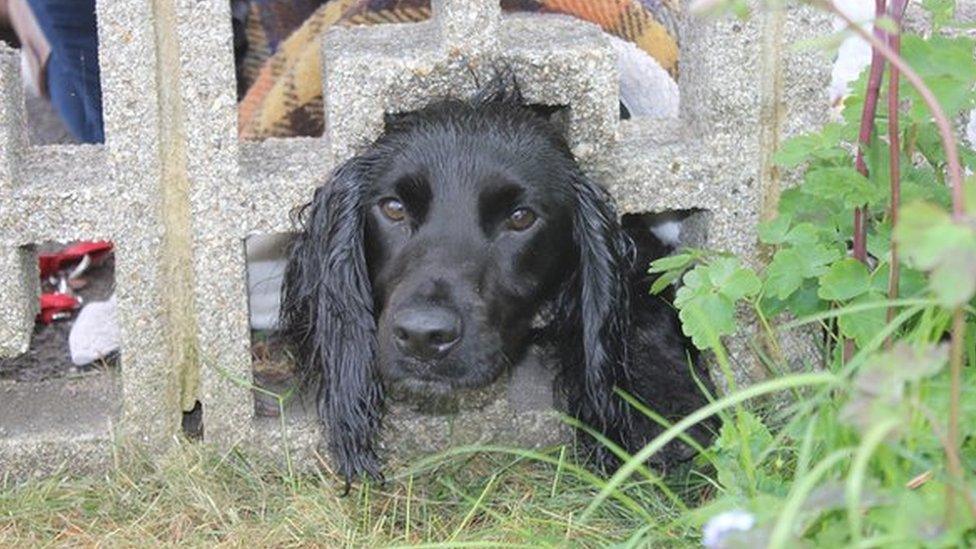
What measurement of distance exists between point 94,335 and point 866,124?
2089 millimetres

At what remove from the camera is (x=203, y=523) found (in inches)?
125

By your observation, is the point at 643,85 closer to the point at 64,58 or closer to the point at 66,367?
the point at 66,367

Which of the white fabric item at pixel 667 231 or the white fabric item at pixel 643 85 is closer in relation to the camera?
the white fabric item at pixel 667 231

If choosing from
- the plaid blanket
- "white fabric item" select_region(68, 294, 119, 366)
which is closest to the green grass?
"white fabric item" select_region(68, 294, 119, 366)

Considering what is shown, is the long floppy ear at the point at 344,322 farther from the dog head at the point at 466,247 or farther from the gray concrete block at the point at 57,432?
the gray concrete block at the point at 57,432

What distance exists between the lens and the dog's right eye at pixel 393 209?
3.35 meters

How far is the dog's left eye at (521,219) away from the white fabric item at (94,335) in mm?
1111

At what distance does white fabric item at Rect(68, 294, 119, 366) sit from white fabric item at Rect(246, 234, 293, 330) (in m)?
0.36

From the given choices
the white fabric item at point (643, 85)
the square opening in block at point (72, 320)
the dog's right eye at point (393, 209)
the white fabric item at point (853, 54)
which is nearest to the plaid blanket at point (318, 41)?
the white fabric item at point (643, 85)

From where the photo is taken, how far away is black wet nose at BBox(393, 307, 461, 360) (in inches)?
119

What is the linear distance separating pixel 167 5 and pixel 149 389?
81 cm

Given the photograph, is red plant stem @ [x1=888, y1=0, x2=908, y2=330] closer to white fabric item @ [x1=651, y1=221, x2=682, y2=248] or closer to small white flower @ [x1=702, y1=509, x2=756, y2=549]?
small white flower @ [x1=702, y1=509, x2=756, y2=549]

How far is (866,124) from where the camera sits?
271cm

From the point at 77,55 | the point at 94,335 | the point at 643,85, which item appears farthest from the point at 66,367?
the point at 643,85
